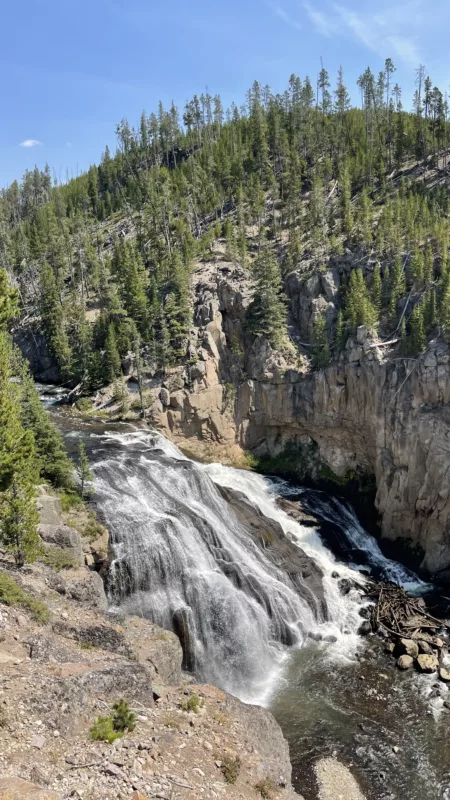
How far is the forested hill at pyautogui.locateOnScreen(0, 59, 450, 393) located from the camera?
51156mm

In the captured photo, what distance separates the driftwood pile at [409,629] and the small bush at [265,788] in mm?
14780

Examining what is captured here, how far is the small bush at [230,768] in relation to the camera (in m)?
14.5

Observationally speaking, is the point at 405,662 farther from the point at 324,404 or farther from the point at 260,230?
the point at 260,230

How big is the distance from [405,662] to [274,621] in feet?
24.7

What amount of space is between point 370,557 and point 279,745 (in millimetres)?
22686

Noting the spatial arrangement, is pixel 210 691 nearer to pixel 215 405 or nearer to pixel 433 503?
pixel 433 503

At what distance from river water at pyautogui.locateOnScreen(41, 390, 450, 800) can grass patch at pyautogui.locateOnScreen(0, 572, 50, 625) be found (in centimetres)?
882

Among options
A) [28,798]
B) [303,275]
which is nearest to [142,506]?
[28,798]

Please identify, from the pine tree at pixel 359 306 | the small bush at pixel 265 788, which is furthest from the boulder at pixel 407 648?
the pine tree at pixel 359 306

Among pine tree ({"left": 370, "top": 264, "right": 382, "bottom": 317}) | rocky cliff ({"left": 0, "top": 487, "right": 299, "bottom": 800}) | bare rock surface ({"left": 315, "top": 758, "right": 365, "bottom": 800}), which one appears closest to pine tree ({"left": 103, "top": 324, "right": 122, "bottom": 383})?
pine tree ({"left": 370, "top": 264, "right": 382, "bottom": 317})

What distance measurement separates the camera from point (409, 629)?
101 ft

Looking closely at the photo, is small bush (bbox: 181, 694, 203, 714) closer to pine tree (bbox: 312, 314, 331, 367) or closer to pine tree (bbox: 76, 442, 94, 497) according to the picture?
pine tree (bbox: 76, 442, 94, 497)

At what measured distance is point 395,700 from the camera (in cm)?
2495

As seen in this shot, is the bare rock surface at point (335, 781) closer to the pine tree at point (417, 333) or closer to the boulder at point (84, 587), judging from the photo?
the boulder at point (84, 587)
